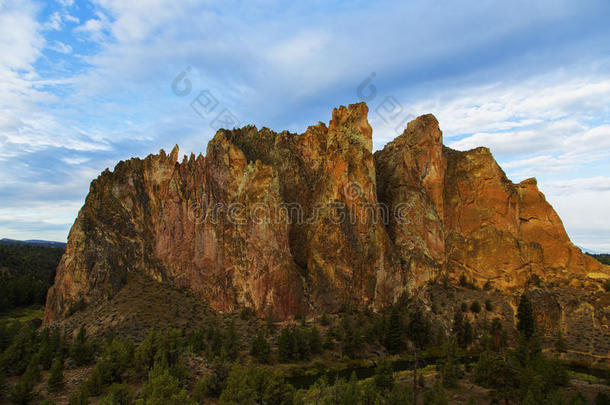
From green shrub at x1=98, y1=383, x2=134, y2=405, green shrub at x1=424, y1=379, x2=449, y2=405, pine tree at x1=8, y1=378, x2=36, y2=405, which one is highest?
green shrub at x1=424, y1=379, x2=449, y2=405

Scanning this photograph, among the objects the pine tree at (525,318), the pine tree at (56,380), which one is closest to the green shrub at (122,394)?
the pine tree at (56,380)

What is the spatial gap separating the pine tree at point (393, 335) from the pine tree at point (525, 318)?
22.3 meters

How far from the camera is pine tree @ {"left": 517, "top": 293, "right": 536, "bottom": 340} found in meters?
64.5

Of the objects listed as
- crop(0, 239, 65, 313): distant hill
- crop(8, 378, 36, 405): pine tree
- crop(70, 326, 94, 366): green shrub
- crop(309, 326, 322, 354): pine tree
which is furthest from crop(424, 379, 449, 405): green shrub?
crop(0, 239, 65, 313): distant hill

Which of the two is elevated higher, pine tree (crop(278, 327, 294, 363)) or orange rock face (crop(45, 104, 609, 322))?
orange rock face (crop(45, 104, 609, 322))

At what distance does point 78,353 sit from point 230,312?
79.3 ft

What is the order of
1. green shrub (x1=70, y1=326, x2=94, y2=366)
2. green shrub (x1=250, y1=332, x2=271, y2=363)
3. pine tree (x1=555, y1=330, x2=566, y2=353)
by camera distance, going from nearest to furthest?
green shrub (x1=70, y1=326, x2=94, y2=366)
green shrub (x1=250, y1=332, x2=271, y2=363)
pine tree (x1=555, y1=330, x2=566, y2=353)

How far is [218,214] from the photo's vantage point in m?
73.6

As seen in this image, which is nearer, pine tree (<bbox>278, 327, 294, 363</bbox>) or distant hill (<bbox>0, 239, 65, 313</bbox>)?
pine tree (<bbox>278, 327, 294, 363</bbox>)

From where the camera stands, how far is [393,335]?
60688mm

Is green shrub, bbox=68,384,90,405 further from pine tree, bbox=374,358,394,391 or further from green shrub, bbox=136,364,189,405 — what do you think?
pine tree, bbox=374,358,394,391

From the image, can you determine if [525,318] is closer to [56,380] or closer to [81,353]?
[81,353]

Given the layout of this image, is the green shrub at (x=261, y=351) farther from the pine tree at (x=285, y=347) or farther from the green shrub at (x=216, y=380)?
the green shrub at (x=216, y=380)

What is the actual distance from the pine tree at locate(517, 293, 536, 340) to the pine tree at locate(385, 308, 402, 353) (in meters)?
22.3
